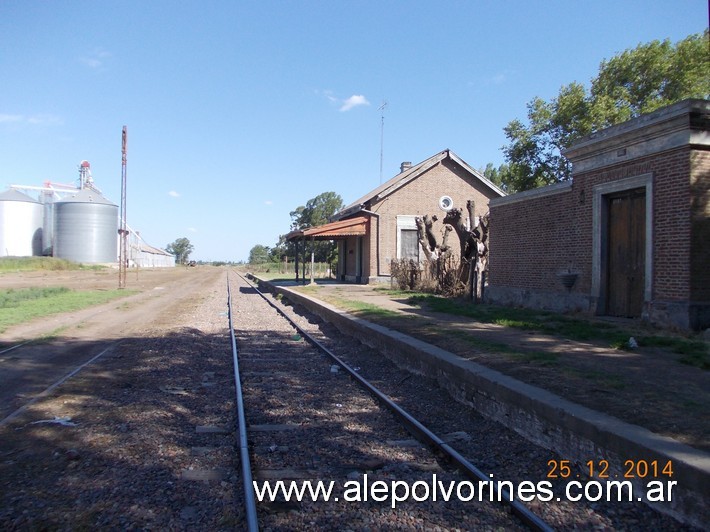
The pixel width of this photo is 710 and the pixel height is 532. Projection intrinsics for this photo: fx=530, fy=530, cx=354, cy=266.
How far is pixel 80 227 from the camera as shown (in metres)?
72.3

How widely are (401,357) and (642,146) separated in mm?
6273

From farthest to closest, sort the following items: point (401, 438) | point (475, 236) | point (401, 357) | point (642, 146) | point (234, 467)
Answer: point (475, 236) → point (642, 146) → point (401, 357) → point (401, 438) → point (234, 467)

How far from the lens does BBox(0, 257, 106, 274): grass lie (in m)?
57.0

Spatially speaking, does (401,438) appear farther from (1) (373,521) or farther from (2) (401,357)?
(2) (401,357)

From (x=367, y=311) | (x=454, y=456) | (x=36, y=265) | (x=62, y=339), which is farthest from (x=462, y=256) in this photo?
(x=36, y=265)

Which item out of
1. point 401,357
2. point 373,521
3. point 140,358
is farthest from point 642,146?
point 140,358

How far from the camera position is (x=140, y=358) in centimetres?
925

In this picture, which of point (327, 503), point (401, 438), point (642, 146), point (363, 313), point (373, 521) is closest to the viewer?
point (373, 521)

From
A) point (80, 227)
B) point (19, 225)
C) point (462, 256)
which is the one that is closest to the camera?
point (462, 256)

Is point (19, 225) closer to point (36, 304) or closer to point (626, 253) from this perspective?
point (36, 304)

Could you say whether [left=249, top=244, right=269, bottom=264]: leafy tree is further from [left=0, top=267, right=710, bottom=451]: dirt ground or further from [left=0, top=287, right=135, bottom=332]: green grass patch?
[left=0, top=267, right=710, bottom=451]: dirt ground

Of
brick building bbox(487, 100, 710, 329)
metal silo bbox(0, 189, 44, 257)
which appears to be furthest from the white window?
metal silo bbox(0, 189, 44, 257)

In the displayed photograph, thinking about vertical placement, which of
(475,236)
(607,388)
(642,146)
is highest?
(642,146)

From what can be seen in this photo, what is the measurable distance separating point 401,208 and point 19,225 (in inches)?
2720
